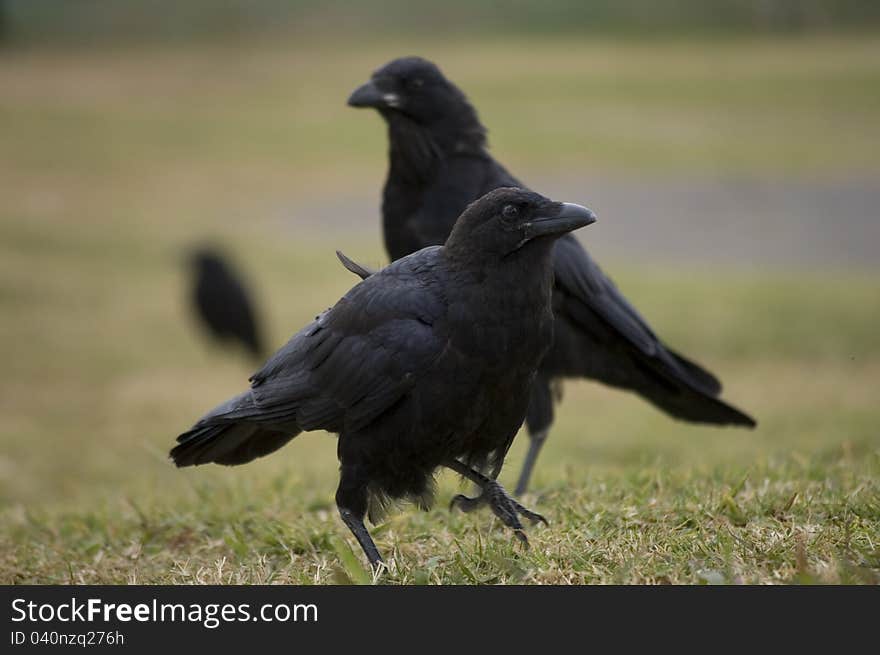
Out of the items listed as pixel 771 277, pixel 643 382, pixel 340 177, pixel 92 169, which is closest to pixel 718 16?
pixel 340 177

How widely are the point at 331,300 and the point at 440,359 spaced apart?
10.7m

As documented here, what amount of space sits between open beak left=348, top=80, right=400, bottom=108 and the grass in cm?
188

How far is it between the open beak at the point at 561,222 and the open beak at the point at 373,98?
2263mm

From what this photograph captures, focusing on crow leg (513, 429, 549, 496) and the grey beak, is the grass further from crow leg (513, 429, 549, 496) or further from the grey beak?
the grey beak

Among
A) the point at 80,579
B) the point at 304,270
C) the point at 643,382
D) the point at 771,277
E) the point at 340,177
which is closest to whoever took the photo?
the point at 80,579

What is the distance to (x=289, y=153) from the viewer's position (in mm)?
23797

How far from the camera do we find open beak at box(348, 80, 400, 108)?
577cm

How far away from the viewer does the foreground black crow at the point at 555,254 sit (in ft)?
18.2

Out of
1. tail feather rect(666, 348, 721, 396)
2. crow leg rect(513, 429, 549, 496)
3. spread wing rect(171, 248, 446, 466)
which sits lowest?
crow leg rect(513, 429, 549, 496)

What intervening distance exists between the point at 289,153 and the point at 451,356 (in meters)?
20.7

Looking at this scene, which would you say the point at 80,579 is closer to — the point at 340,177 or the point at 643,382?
the point at 643,382

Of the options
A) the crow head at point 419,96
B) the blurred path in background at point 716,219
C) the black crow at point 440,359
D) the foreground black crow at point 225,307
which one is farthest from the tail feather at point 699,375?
the blurred path in background at point 716,219

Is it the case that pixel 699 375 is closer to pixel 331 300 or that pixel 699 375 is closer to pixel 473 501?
pixel 473 501

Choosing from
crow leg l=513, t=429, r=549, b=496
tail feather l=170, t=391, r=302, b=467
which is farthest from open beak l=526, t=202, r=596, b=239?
crow leg l=513, t=429, r=549, b=496
